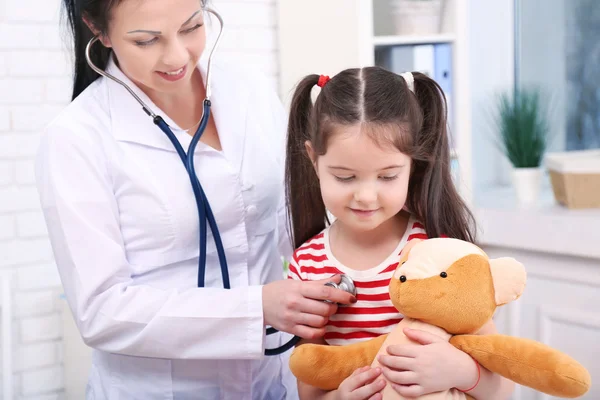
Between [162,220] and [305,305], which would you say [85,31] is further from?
[305,305]

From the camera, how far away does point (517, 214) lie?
84.3 inches

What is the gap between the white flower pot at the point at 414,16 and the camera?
2.26 metres

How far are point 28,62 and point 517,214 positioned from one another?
1.57 metres

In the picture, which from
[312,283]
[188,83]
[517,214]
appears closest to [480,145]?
[517,214]

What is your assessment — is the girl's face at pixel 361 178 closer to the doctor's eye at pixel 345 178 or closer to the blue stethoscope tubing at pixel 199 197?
the doctor's eye at pixel 345 178

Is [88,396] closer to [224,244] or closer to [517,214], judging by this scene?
[224,244]

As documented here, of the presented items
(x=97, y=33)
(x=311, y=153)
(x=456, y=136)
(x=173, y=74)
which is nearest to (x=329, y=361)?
(x=311, y=153)

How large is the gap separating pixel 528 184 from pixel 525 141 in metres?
0.14

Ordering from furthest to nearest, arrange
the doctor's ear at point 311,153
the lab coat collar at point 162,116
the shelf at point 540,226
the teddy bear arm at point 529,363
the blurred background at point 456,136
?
the blurred background at point 456,136 → the shelf at point 540,226 → the lab coat collar at point 162,116 → the doctor's ear at point 311,153 → the teddy bear arm at point 529,363

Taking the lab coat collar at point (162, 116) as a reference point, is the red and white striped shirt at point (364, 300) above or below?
below

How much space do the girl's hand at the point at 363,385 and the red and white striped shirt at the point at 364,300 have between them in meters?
0.10

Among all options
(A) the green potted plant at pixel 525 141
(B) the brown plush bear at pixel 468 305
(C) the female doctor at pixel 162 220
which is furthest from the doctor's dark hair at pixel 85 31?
(A) the green potted plant at pixel 525 141

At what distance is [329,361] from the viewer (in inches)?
42.8

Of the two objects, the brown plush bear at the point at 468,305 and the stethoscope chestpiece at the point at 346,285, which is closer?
the brown plush bear at the point at 468,305
